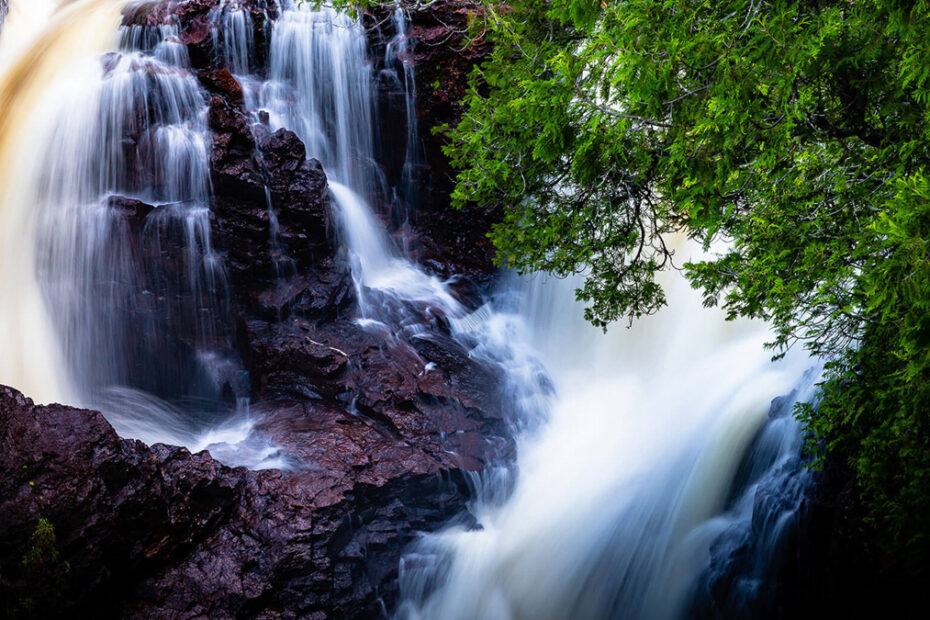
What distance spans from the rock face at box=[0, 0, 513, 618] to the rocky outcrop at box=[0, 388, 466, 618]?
13 millimetres

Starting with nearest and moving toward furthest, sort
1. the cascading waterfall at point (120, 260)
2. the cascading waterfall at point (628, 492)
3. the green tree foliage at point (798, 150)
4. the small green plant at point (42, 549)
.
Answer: the green tree foliage at point (798, 150) < the small green plant at point (42, 549) < the cascading waterfall at point (628, 492) < the cascading waterfall at point (120, 260)

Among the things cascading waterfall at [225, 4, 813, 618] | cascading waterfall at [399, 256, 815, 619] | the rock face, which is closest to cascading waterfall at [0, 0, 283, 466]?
the rock face

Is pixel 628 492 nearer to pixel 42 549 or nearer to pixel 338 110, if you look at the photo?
pixel 42 549

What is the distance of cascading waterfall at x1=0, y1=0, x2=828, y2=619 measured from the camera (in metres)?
6.77

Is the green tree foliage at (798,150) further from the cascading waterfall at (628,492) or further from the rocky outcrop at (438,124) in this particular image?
the rocky outcrop at (438,124)

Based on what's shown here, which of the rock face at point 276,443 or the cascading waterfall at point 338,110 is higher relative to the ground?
the cascading waterfall at point 338,110

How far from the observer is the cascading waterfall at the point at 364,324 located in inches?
266

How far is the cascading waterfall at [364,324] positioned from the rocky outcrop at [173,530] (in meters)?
0.64

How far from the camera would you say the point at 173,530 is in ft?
18.2

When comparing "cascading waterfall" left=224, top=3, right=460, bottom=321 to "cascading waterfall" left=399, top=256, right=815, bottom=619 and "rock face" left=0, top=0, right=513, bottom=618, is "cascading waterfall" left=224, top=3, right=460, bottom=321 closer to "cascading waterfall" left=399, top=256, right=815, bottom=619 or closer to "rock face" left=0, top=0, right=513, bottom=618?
"rock face" left=0, top=0, right=513, bottom=618

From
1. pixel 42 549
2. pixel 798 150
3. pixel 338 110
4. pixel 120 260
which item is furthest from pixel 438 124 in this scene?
pixel 42 549

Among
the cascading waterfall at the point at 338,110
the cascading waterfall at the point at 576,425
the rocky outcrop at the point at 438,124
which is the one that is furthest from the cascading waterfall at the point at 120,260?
the rocky outcrop at the point at 438,124

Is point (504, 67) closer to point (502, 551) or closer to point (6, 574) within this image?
point (502, 551)

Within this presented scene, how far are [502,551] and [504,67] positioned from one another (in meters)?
4.95
